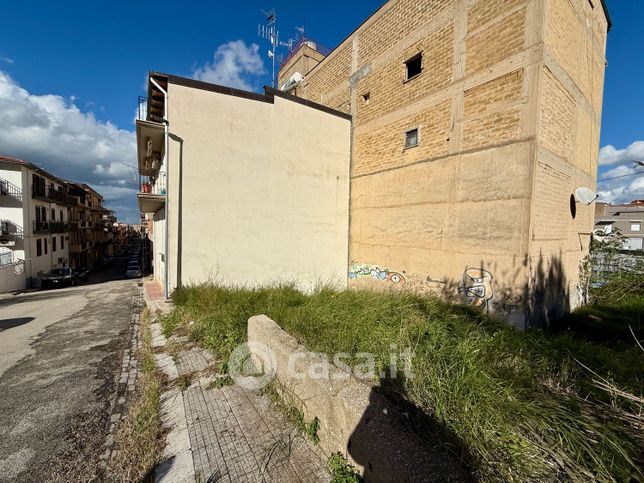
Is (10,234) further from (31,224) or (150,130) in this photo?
(150,130)

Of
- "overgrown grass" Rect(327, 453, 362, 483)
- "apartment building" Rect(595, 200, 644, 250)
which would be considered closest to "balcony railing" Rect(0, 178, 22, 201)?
"overgrown grass" Rect(327, 453, 362, 483)

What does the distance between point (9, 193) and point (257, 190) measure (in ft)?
65.2

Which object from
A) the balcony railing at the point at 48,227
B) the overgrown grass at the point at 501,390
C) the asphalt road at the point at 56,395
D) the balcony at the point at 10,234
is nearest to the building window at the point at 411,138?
the overgrown grass at the point at 501,390

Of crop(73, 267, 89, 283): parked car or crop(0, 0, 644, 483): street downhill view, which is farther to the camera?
crop(73, 267, 89, 283): parked car

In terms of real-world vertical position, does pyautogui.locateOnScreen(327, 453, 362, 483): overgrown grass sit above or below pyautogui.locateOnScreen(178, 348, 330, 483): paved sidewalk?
above

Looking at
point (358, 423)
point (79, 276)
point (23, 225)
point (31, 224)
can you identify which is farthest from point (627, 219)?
point (31, 224)

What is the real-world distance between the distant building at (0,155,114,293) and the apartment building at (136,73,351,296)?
14.8 metres

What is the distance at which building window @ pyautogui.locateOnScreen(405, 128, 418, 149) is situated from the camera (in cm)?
771

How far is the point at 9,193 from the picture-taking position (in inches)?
649

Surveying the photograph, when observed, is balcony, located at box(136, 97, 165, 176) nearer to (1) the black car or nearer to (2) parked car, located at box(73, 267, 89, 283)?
(1) the black car

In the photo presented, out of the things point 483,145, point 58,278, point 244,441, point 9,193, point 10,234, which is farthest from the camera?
point 58,278

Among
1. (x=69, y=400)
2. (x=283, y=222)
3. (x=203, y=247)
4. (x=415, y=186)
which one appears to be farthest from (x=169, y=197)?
(x=415, y=186)

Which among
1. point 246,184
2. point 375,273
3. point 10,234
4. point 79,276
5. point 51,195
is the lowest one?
point 79,276

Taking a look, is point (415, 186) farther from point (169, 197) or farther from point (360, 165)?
point (169, 197)
